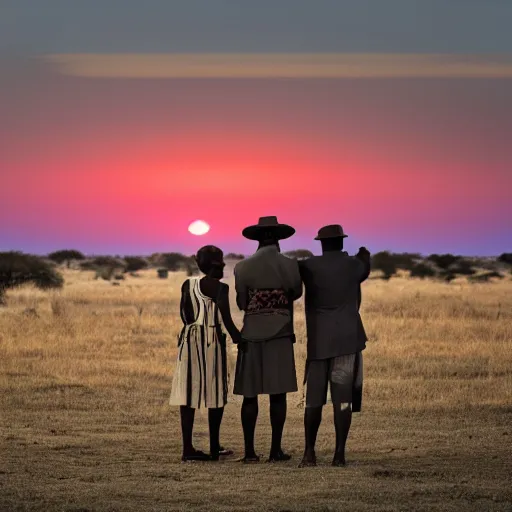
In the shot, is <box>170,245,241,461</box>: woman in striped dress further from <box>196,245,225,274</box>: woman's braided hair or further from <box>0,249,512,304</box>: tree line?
<box>0,249,512,304</box>: tree line

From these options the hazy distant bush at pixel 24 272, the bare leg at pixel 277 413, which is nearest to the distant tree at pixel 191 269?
the hazy distant bush at pixel 24 272

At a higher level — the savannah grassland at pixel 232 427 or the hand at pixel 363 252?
the hand at pixel 363 252

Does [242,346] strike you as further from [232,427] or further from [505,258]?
[505,258]

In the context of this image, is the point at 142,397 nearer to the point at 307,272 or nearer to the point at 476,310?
the point at 307,272

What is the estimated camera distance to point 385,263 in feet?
310

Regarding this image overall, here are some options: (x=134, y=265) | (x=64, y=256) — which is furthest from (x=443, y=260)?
(x=64, y=256)

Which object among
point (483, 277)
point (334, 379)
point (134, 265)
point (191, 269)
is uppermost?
point (134, 265)

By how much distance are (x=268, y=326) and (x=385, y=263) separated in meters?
84.1

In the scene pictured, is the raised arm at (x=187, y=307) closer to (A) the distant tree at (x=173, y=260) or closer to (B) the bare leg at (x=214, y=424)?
(B) the bare leg at (x=214, y=424)

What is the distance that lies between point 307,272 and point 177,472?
212cm

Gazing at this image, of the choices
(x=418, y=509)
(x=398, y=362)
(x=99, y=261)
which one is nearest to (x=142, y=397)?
(x=398, y=362)

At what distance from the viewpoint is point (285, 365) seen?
11148 millimetres

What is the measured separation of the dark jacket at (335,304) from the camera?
1102 centimetres

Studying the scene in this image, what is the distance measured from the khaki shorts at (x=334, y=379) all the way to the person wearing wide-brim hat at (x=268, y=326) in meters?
0.17
